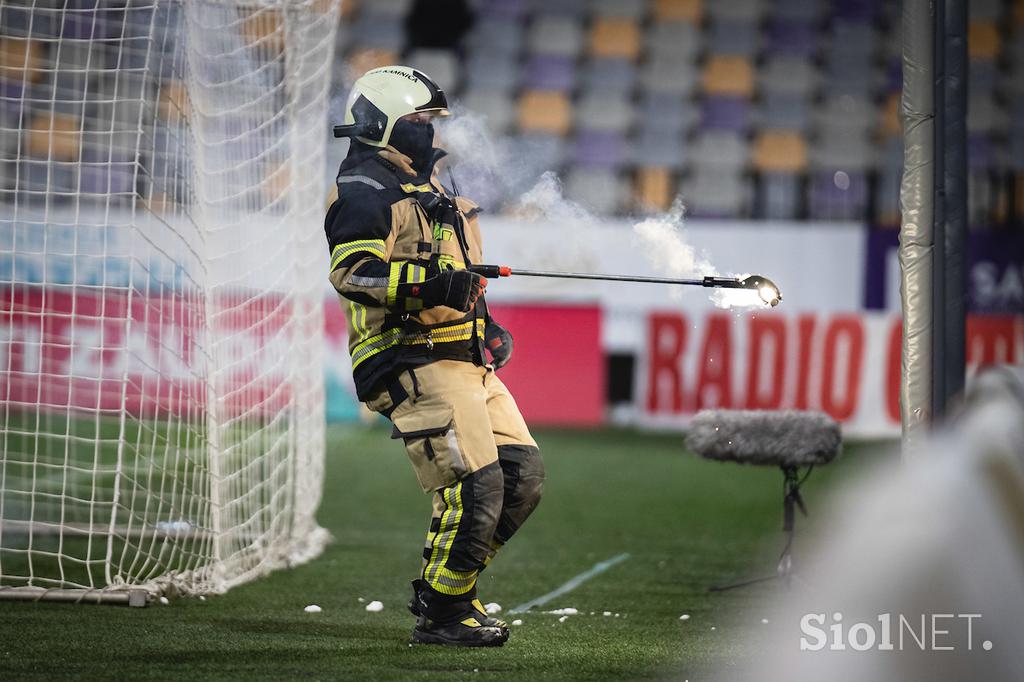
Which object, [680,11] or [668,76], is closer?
[668,76]

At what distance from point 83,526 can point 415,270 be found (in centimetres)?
359

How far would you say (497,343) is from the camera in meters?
5.02

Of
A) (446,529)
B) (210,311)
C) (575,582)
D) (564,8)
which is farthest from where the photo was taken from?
(564,8)

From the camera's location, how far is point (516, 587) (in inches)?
250

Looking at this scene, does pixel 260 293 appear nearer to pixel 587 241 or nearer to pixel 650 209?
pixel 587 241

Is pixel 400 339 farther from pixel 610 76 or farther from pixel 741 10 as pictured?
pixel 741 10

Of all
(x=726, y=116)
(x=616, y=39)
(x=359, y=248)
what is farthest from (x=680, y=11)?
(x=359, y=248)

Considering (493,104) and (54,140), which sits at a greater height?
(493,104)

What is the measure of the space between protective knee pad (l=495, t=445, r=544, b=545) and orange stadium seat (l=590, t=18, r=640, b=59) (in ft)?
43.1

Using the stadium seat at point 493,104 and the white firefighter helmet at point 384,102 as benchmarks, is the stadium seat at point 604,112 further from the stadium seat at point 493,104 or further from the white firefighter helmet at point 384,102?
the white firefighter helmet at point 384,102

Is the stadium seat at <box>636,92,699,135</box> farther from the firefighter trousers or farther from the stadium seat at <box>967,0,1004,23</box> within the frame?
the firefighter trousers

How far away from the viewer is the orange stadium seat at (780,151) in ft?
53.5

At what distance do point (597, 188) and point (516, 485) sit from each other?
38.4ft

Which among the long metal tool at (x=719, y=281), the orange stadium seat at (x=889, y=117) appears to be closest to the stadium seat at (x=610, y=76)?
the orange stadium seat at (x=889, y=117)
